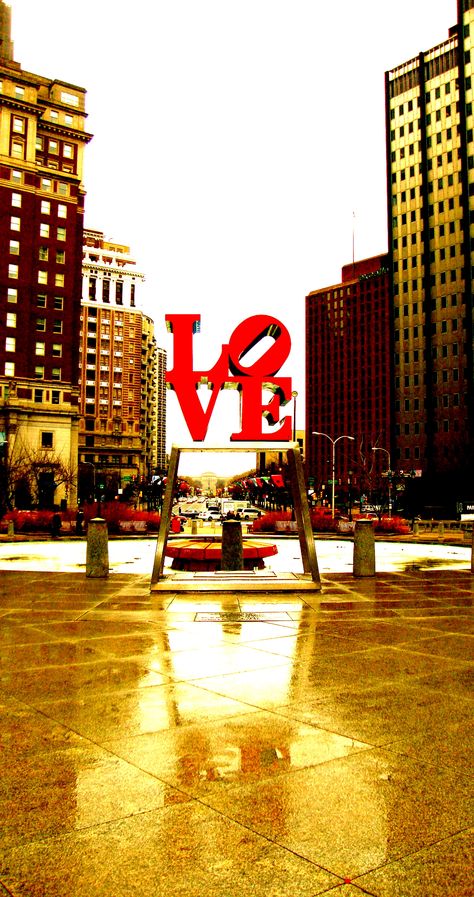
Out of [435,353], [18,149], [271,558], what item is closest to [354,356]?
[435,353]

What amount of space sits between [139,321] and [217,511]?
235 feet

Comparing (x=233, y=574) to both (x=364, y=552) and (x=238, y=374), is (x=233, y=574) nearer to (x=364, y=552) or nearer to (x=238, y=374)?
(x=364, y=552)

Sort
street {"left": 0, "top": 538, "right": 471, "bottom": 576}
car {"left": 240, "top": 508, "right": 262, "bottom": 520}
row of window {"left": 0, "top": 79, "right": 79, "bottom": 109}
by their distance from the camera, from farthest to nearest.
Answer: row of window {"left": 0, "top": 79, "right": 79, "bottom": 109} < car {"left": 240, "top": 508, "right": 262, "bottom": 520} < street {"left": 0, "top": 538, "right": 471, "bottom": 576}

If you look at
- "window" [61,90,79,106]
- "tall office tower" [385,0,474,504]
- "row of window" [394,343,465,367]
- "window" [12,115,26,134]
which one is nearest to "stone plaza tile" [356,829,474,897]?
"window" [12,115,26,134]

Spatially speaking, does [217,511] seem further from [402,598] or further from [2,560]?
[402,598]

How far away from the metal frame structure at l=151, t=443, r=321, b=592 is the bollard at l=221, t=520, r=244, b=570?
0.88 metres

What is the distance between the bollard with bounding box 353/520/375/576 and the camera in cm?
1712

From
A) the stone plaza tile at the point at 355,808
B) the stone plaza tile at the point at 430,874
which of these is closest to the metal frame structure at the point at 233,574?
the stone plaza tile at the point at 355,808

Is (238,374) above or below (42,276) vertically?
below

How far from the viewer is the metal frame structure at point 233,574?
14359mm

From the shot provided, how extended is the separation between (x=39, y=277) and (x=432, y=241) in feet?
221

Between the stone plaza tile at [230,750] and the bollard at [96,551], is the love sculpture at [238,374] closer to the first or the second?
the bollard at [96,551]

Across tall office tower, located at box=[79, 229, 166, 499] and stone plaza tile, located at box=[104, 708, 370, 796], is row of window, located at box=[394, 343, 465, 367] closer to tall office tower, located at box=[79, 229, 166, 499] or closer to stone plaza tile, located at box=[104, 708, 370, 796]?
tall office tower, located at box=[79, 229, 166, 499]

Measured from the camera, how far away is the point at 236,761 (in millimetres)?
4902
